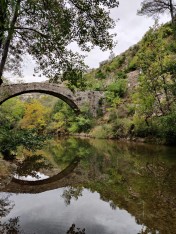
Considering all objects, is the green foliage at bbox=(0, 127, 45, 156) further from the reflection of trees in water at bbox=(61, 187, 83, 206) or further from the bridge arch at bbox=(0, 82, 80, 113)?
the bridge arch at bbox=(0, 82, 80, 113)

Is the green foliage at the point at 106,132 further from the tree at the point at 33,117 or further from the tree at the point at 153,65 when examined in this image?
the tree at the point at 33,117

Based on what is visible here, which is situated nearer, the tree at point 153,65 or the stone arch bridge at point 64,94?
the tree at point 153,65

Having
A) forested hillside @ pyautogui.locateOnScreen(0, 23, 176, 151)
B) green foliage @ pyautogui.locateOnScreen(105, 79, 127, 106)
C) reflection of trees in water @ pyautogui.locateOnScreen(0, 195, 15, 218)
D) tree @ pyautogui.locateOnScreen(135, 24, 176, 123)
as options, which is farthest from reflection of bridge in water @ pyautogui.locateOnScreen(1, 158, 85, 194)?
green foliage @ pyautogui.locateOnScreen(105, 79, 127, 106)

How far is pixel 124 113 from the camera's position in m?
30.4

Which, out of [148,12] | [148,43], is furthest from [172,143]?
[148,12]

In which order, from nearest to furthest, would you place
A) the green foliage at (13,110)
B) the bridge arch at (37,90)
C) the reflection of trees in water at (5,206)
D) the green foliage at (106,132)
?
the reflection of trees in water at (5,206), the green foliage at (106,132), the bridge arch at (37,90), the green foliage at (13,110)

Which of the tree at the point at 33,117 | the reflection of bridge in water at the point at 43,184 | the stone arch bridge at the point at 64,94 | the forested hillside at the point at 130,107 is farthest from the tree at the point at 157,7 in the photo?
the tree at the point at 33,117

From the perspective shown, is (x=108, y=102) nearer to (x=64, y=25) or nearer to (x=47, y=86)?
(x=47, y=86)

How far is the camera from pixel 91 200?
269 inches

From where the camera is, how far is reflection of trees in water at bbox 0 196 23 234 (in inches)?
192

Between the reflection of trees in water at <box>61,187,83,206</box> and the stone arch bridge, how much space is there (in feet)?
80.0

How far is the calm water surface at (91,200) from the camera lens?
509cm

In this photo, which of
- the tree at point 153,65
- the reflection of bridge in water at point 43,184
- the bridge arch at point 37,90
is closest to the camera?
the reflection of bridge in water at point 43,184

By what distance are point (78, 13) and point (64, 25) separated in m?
1.02
